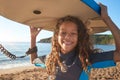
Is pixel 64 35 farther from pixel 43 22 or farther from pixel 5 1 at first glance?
pixel 5 1

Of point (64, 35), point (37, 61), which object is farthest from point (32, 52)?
point (64, 35)

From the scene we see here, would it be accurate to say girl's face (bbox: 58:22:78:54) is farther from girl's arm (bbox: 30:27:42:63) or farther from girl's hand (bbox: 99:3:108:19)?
girl's arm (bbox: 30:27:42:63)

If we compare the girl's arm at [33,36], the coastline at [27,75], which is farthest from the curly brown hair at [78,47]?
the coastline at [27,75]

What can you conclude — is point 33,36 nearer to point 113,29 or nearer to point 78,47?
point 78,47

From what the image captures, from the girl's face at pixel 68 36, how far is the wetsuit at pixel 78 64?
0.09m

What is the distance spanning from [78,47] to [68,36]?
229 mm

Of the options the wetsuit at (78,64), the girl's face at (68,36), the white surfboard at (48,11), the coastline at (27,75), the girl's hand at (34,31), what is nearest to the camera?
the white surfboard at (48,11)

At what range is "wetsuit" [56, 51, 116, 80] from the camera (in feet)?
10.9

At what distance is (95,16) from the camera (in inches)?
138

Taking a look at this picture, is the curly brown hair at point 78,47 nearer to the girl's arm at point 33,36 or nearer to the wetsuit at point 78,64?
the wetsuit at point 78,64

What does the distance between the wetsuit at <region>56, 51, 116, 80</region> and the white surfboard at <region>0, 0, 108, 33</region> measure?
486mm

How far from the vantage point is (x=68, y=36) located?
3.41m

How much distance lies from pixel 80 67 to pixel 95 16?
0.65 m

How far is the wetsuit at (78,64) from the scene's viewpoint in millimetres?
3324
